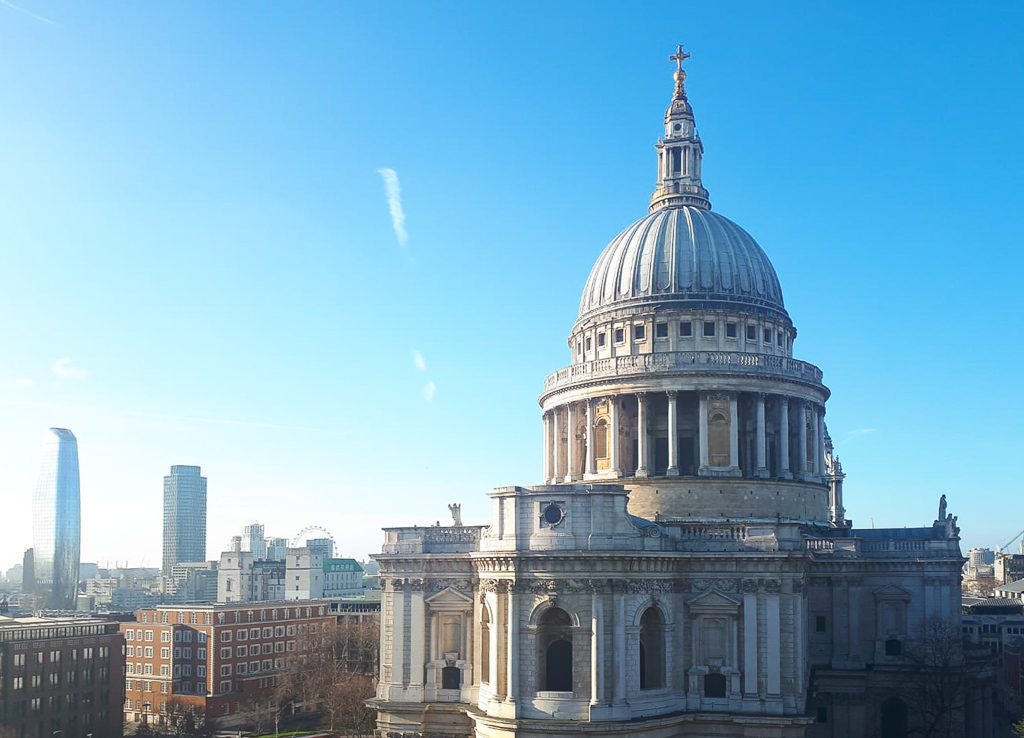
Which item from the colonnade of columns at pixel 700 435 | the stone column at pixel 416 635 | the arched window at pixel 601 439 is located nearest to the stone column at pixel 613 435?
the colonnade of columns at pixel 700 435

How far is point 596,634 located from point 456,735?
13.8 meters

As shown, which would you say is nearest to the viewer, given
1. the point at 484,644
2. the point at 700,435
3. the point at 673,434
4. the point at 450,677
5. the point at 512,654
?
the point at 512,654

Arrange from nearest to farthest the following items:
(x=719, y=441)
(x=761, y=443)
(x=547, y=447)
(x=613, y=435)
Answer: (x=761, y=443) → (x=719, y=441) → (x=613, y=435) → (x=547, y=447)

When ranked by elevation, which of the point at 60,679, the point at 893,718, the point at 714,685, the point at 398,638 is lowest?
the point at 60,679

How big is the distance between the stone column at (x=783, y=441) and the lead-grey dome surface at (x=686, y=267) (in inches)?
331

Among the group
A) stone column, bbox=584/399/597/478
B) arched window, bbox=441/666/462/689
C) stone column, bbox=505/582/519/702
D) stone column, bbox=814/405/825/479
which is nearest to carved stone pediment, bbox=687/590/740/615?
stone column, bbox=505/582/519/702

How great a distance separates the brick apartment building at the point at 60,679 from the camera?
95.2m

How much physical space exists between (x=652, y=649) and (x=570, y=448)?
910 inches

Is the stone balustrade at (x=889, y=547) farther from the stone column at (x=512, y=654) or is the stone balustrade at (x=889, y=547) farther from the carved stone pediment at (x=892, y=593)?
the stone column at (x=512, y=654)

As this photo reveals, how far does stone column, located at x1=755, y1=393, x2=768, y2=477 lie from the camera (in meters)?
78.5

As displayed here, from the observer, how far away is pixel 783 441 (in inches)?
3155

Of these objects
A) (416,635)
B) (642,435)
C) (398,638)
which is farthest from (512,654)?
(642,435)

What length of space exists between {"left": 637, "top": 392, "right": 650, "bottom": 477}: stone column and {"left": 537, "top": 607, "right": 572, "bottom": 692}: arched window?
18064mm

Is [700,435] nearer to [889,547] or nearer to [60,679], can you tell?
[889,547]
